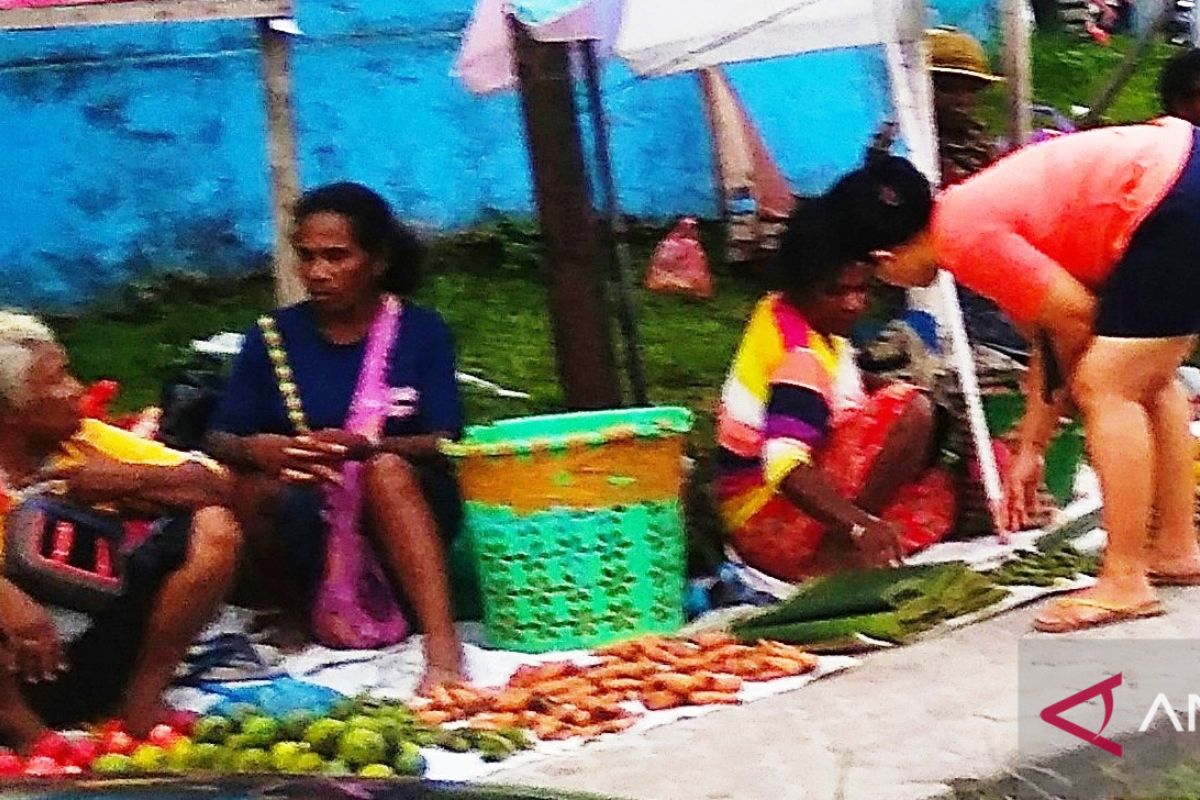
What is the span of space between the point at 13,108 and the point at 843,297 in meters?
3.35

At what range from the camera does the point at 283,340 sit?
4723mm

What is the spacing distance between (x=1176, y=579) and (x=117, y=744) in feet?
8.76

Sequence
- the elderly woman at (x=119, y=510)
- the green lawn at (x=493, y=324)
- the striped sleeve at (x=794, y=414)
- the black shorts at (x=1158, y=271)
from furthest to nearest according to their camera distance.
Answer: the green lawn at (x=493, y=324) < the striped sleeve at (x=794, y=414) < the black shorts at (x=1158, y=271) < the elderly woman at (x=119, y=510)

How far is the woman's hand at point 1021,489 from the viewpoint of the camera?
4.80 m

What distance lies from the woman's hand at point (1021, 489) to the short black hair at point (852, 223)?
63cm

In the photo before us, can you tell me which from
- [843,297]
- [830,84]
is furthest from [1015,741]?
[830,84]

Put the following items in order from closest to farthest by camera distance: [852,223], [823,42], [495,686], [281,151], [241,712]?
[241,712]
[495,686]
[852,223]
[281,151]
[823,42]

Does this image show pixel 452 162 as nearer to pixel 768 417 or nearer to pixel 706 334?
pixel 706 334

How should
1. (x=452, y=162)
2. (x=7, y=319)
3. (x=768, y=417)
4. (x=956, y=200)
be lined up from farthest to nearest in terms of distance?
(x=452, y=162) < (x=768, y=417) < (x=956, y=200) < (x=7, y=319)


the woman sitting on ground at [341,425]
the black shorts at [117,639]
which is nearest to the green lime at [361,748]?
the black shorts at [117,639]

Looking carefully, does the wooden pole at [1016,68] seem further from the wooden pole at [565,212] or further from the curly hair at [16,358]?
the curly hair at [16,358]

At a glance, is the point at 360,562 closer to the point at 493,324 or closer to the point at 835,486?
the point at 835,486

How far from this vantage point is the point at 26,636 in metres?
3.72

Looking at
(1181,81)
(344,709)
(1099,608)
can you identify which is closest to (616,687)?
(344,709)
